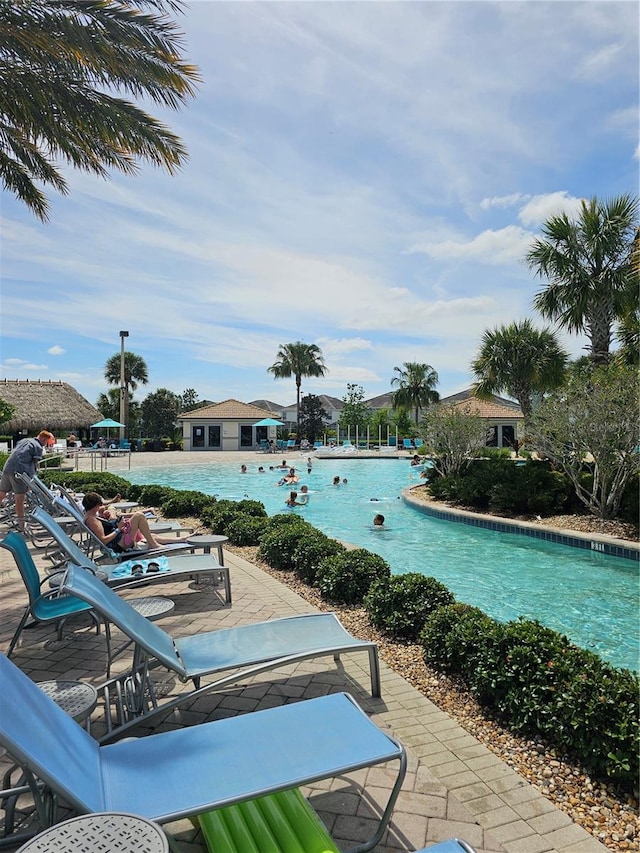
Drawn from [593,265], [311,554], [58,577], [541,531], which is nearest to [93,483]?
[311,554]

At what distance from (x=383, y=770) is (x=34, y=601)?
9.06ft

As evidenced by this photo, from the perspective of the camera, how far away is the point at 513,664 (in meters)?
3.47

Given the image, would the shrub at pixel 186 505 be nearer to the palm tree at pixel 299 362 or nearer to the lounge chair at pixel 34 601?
the lounge chair at pixel 34 601


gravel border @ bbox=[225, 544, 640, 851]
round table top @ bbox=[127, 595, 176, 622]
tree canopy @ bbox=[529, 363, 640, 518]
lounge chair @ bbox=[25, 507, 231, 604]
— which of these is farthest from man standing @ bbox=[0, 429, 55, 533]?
tree canopy @ bbox=[529, 363, 640, 518]

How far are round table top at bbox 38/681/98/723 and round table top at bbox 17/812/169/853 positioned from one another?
3.96ft

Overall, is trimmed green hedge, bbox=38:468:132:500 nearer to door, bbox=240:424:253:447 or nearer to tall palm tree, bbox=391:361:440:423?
door, bbox=240:424:253:447

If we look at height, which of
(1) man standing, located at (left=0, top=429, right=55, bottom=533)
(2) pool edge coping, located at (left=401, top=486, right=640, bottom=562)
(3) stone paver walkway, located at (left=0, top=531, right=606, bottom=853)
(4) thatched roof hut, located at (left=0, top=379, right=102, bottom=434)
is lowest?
(2) pool edge coping, located at (left=401, top=486, right=640, bottom=562)

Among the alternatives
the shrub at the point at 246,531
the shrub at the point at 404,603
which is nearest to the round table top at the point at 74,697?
the shrub at the point at 404,603

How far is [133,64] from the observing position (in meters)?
7.59

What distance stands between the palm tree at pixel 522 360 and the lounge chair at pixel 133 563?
15.1 metres

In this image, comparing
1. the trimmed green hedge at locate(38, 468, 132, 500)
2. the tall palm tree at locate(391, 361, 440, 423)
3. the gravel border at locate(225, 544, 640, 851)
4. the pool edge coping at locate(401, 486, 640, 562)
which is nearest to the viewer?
the gravel border at locate(225, 544, 640, 851)

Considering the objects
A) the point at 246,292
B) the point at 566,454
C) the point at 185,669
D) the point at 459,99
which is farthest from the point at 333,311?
the point at 185,669

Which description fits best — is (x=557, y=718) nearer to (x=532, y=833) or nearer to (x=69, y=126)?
(x=532, y=833)

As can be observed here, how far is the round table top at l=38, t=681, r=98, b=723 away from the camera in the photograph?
2.69 metres
